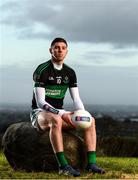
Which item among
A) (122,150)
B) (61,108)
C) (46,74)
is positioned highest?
(46,74)

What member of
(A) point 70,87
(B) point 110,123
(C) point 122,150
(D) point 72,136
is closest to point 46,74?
(A) point 70,87

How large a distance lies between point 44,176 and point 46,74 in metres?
1.90

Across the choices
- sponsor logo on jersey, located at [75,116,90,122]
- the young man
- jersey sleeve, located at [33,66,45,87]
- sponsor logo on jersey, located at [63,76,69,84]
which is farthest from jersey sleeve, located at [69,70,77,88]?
sponsor logo on jersey, located at [75,116,90,122]

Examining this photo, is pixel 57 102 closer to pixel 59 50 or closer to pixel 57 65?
pixel 57 65

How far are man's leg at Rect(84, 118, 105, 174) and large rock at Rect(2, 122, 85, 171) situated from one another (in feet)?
1.15

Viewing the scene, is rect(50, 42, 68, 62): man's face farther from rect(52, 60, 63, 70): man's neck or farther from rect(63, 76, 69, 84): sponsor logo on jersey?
rect(63, 76, 69, 84): sponsor logo on jersey

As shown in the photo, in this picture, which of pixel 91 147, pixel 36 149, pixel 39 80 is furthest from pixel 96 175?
pixel 39 80

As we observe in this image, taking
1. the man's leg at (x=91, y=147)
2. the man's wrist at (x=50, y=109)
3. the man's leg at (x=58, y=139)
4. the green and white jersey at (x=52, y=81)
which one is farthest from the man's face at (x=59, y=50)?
the man's leg at (x=91, y=147)

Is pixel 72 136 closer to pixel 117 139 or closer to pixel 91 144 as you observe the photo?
pixel 91 144

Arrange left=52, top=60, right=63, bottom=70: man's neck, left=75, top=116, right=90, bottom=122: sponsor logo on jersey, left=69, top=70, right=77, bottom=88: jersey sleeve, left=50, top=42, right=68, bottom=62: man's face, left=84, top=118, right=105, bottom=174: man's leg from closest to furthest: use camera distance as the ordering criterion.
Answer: left=75, top=116, right=90, bottom=122: sponsor logo on jersey → left=84, top=118, right=105, bottom=174: man's leg → left=50, top=42, right=68, bottom=62: man's face → left=52, top=60, right=63, bottom=70: man's neck → left=69, top=70, right=77, bottom=88: jersey sleeve

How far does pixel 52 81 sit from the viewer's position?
34.2 feet

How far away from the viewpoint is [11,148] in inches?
433

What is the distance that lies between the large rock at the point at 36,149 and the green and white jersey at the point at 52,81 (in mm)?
593

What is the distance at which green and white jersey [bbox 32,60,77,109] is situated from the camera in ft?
34.1
